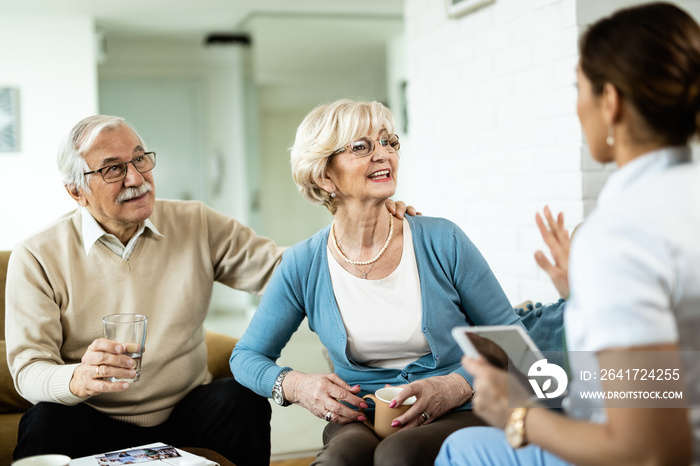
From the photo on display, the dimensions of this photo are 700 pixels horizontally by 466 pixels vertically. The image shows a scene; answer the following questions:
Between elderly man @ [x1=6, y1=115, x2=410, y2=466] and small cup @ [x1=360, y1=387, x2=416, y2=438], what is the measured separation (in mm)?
529

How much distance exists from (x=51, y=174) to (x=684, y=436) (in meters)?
5.14

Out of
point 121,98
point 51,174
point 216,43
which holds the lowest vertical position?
point 51,174

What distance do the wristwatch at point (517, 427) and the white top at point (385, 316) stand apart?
710 millimetres

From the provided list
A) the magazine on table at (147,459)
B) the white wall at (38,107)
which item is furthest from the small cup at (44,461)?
the white wall at (38,107)

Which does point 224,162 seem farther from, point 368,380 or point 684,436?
point 684,436

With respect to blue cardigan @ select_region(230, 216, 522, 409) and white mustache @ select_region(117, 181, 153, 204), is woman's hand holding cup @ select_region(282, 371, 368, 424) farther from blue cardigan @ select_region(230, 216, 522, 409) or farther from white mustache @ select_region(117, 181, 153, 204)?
white mustache @ select_region(117, 181, 153, 204)

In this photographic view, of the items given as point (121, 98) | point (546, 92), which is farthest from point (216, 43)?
point (546, 92)

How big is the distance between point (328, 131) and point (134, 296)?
2.44ft

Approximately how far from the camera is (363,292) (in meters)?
1.71

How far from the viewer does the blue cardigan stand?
5.41 feet

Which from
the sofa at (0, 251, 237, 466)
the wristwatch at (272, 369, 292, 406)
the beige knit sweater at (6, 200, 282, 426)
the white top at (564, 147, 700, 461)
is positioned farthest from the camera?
the sofa at (0, 251, 237, 466)

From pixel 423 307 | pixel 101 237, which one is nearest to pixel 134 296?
pixel 101 237

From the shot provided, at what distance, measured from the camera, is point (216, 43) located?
20.5ft

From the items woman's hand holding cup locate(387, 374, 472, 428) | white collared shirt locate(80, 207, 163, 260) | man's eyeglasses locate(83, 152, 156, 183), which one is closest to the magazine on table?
woman's hand holding cup locate(387, 374, 472, 428)
